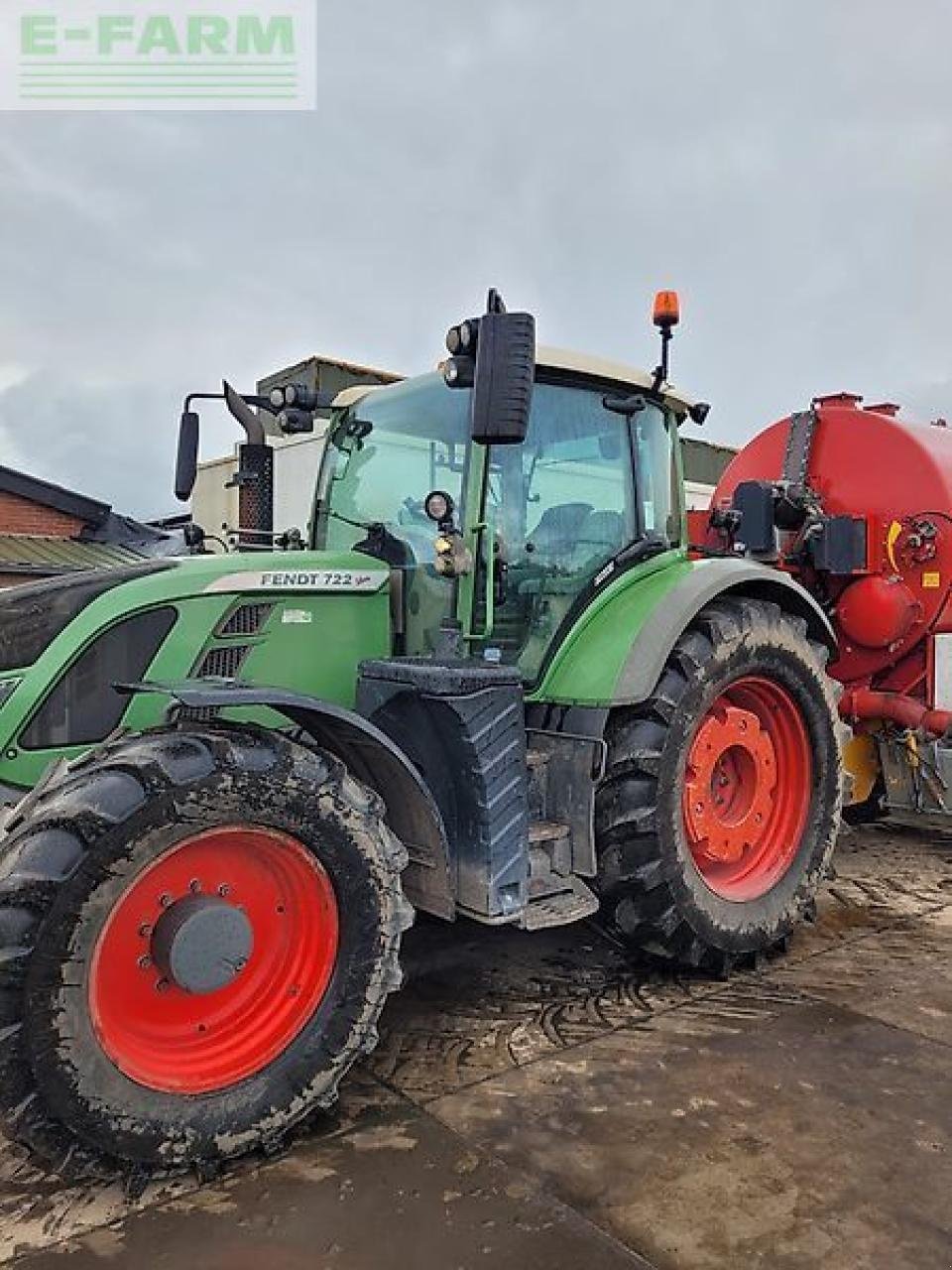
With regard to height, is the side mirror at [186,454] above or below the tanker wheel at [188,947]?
above

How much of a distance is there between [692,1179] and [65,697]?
2205 millimetres

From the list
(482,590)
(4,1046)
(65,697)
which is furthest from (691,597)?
(4,1046)

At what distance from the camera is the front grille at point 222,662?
329cm

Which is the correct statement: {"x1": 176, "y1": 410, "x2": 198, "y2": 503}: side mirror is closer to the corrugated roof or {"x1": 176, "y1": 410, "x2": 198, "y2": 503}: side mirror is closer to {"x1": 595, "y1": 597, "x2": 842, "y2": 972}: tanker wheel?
{"x1": 595, "y1": 597, "x2": 842, "y2": 972}: tanker wheel

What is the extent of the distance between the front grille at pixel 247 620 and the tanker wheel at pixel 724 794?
1350 millimetres

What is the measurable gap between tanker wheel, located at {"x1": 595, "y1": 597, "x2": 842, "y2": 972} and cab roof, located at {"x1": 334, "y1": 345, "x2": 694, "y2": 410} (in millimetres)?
921

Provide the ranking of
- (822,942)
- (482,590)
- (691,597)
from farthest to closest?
(822,942), (691,597), (482,590)

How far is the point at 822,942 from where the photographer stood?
174 inches

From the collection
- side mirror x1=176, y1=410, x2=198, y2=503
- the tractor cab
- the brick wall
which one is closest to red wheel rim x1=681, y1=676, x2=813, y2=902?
the tractor cab

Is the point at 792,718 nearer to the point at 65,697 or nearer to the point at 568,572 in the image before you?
the point at 568,572

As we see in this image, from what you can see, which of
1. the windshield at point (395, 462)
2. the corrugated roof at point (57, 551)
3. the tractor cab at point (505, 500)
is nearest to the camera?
the tractor cab at point (505, 500)

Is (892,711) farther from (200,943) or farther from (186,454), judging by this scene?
(200,943)

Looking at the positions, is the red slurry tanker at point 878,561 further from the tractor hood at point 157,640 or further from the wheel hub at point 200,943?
the wheel hub at point 200,943

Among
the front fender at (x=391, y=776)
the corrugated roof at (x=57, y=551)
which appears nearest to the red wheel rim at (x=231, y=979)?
the front fender at (x=391, y=776)
